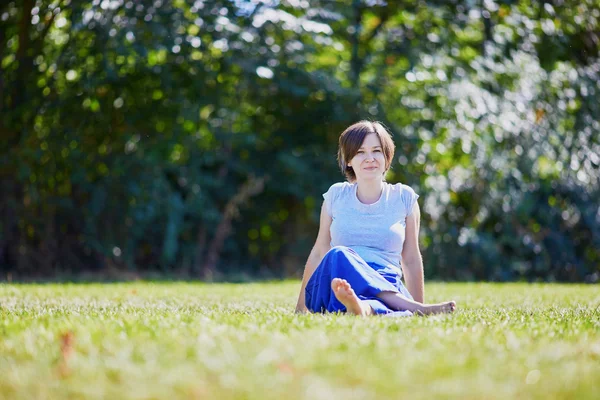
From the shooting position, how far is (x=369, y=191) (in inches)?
167

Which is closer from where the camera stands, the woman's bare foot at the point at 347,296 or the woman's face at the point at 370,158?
the woman's bare foot at the point at 347,296

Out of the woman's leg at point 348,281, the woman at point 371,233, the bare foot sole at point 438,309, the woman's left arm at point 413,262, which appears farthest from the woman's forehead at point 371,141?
the bare foot sole at point 438,309

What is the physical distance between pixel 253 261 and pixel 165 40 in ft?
12.2

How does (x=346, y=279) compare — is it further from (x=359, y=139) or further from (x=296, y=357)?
(x=296, y=357)

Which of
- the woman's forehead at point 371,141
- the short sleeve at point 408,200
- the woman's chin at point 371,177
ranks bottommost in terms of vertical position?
the short sleeve at point 408,200

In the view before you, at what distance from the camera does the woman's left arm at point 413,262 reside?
4.20 m

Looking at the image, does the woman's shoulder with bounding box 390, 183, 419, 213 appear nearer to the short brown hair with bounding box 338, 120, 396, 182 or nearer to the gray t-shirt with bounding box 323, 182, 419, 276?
the gray t-shirt with bounding box 323, 182, 419, 276

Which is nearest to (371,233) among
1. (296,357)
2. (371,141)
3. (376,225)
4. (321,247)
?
(376,225)

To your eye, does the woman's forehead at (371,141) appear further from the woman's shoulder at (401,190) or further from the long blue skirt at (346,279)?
the long blue skirt at (346,279)

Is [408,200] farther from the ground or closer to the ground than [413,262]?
farther from the ground

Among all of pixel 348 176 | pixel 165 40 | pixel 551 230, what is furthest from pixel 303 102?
pixel 348 176

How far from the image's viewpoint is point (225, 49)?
28.2 feet

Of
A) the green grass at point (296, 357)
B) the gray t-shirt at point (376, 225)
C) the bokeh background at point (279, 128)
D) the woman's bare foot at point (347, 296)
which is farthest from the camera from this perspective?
the bokeh background at point (279, 128)

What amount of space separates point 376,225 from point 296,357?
1.94 metres
